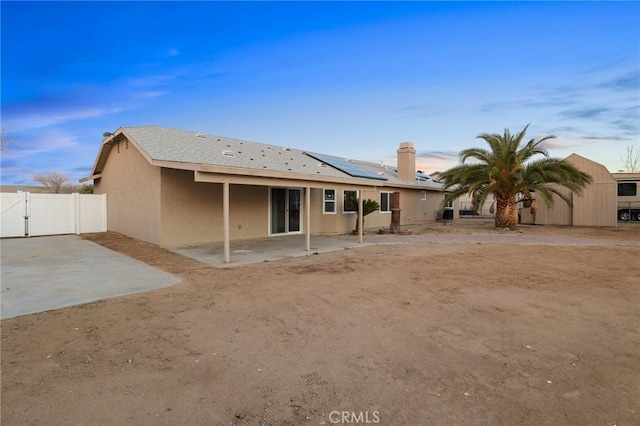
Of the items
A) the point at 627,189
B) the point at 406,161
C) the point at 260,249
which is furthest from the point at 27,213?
the point at 627,189

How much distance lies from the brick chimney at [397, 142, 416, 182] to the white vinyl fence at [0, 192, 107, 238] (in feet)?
57.1

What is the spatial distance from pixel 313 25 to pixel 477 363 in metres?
13.4

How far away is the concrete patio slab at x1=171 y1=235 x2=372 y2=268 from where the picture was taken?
9.52m

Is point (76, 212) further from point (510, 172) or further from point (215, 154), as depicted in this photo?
point (510, 172)

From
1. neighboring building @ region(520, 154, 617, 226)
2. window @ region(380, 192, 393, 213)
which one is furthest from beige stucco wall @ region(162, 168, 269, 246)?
neighboring building @ region(520, 154, 617, 226)

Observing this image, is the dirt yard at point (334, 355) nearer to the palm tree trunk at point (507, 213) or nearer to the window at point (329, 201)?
the window at point (329, 201)

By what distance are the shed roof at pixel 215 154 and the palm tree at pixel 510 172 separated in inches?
253

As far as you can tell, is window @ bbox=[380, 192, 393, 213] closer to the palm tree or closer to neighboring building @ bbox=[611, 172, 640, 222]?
the palm tree

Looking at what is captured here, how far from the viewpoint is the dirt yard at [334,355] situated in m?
2.79

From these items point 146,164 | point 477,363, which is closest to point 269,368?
point 477,363

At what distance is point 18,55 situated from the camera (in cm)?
1381

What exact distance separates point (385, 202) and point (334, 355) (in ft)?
57.1

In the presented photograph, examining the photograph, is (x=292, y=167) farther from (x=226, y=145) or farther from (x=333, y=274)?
(x=333, y=274)

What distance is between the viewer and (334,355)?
12.6ft
